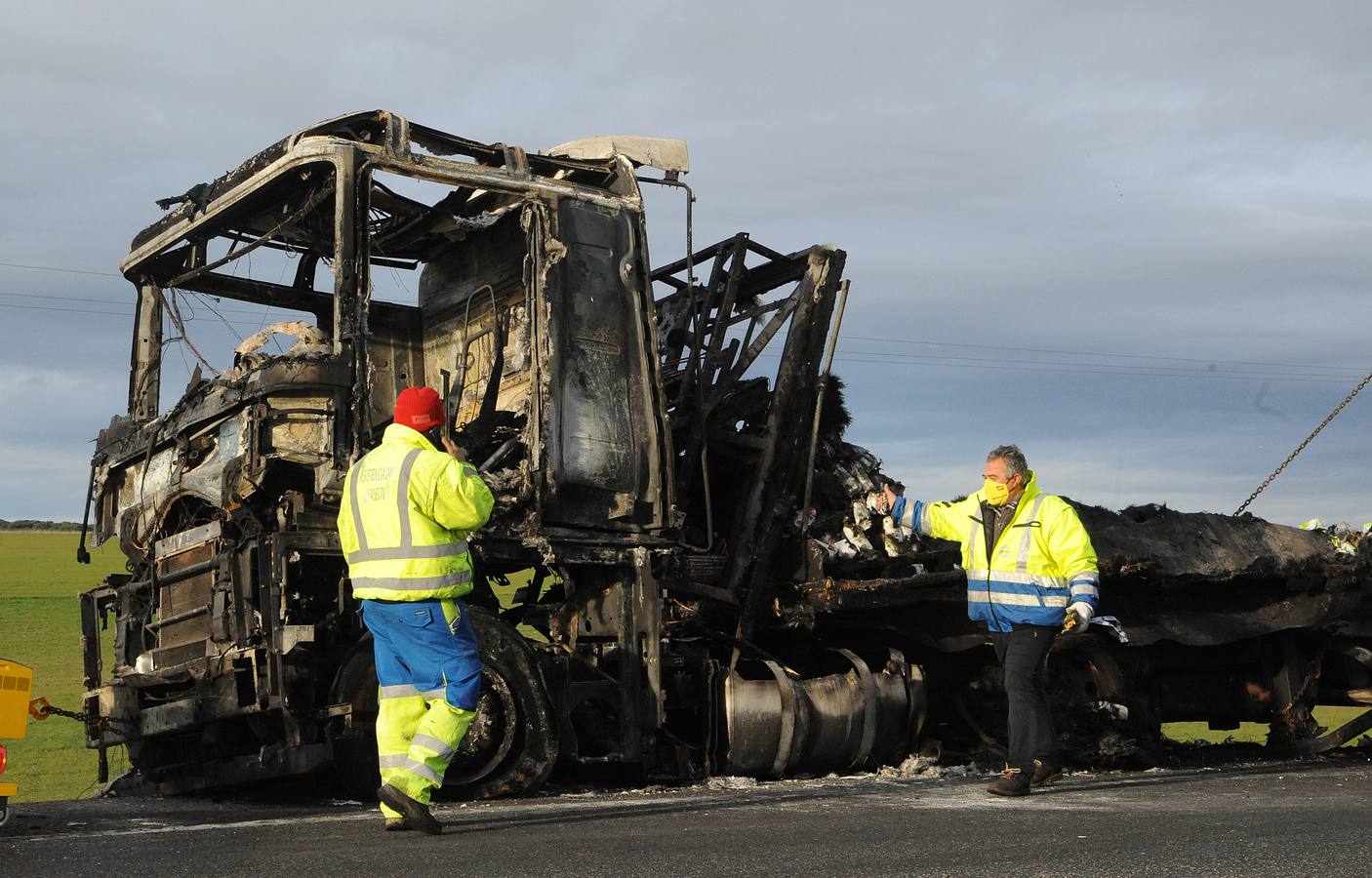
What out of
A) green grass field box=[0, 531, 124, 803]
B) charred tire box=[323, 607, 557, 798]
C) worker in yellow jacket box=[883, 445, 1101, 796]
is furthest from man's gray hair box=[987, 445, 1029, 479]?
green grass field box=[0, 531, 124, 803]

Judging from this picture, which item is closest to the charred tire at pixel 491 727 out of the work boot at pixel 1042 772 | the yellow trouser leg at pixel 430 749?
the yellow trouser leg at pixel 430 749

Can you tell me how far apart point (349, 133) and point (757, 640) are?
11.6 feet

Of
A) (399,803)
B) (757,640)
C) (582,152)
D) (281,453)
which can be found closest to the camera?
(399,803)

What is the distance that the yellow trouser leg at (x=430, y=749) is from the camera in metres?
5.07

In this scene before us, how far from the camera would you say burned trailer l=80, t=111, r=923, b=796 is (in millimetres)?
6688

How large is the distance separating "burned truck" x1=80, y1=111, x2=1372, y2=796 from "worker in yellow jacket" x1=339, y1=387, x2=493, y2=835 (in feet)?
4.02

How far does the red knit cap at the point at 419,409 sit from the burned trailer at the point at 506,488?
1.40m

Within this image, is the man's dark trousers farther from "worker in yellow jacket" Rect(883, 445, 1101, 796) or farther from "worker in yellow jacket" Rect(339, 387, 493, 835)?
"worker in yellow jacket" Rect(339, 387, 493, 835)

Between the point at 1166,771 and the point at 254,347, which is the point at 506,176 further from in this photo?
the point at 1166,771

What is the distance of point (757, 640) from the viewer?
335 inches

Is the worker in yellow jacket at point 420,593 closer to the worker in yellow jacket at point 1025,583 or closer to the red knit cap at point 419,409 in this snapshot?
the red knit cap at point 419,409

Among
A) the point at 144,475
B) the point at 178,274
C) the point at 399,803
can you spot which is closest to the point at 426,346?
the point at 178,274

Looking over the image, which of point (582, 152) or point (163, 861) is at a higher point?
point (582, 152)

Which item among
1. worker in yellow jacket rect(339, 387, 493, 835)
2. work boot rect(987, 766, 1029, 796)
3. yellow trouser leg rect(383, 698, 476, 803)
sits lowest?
work boot rect(987, 766, 1029, 796)
